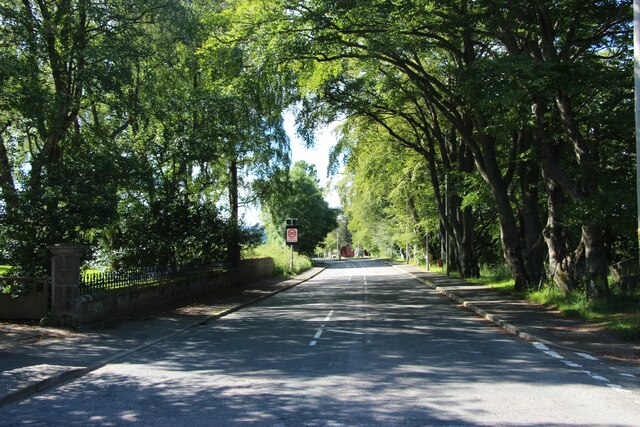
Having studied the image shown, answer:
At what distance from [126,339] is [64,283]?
2.35 meters

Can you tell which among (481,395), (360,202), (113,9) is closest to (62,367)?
(481,395)

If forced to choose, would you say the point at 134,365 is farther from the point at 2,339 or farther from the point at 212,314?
the point at 212,314

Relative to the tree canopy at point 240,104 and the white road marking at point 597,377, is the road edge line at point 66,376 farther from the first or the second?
the white road marking at point 597,377

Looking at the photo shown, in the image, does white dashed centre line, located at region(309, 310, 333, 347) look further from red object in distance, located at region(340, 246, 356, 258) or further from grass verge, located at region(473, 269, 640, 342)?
red object in distance, located at region(340, 246, 356, 258)

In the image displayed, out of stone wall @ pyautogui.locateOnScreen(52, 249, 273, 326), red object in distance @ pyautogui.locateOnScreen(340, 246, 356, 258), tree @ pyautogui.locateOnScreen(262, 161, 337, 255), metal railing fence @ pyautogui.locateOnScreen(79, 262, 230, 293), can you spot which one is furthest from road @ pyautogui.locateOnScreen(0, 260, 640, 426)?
red object in distance @ pyautogui.locateOnScreen(340, 246, 356, 258)

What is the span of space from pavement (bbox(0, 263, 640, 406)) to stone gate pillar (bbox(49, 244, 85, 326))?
1.35 feet

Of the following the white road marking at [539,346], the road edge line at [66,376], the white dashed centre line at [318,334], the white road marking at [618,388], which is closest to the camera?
the road edge line at [66,376]

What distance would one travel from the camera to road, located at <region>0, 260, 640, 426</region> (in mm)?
5742

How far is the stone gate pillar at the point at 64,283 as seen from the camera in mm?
12156

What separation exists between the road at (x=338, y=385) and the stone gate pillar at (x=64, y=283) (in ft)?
8.88

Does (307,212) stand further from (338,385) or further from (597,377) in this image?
(338,385)

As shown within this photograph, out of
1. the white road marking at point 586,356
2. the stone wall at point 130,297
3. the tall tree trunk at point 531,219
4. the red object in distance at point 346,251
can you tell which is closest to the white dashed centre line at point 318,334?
the white road marking at point 586,356

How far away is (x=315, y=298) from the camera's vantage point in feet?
69.1

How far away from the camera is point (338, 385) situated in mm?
7051
